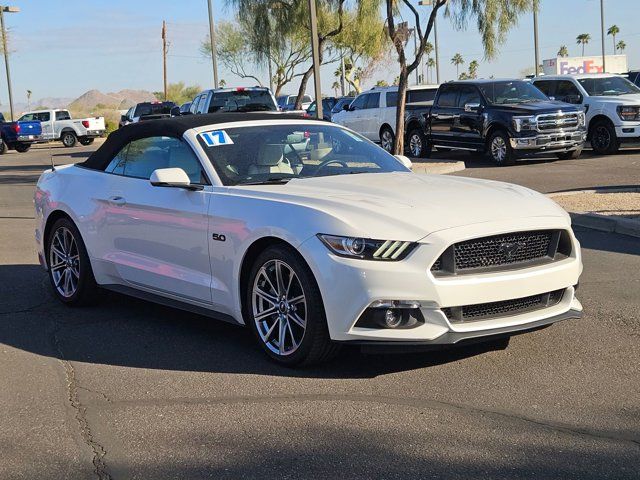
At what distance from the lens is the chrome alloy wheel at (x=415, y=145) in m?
22.9

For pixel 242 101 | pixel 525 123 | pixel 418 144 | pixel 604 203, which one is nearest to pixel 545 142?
pixel 525 123

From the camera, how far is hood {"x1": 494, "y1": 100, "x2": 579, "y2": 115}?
762 inches

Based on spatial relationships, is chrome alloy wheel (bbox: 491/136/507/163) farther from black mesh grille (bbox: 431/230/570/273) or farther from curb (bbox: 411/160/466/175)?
black mesh grille (bbox: 431/230/570/273)

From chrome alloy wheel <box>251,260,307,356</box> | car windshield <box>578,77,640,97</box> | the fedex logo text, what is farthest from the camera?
the fedex logo text

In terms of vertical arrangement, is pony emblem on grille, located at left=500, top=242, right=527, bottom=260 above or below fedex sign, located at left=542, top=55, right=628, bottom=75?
below

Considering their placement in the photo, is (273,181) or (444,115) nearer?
(273,181)

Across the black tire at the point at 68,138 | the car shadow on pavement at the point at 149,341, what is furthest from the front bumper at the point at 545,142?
the black tire at the point at 68,138

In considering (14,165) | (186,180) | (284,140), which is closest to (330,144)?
(284,140)

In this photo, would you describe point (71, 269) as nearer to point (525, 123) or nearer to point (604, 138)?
point (525, 123)

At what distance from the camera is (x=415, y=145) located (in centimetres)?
2309

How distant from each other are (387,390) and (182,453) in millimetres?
1337

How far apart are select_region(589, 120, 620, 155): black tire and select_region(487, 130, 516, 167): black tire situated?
277 cm

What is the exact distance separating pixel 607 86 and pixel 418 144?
15.8 feet

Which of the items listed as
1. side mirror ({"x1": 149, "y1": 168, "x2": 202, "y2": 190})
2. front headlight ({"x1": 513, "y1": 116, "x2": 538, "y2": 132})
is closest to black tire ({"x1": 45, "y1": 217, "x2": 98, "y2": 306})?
side mirror ({"x1": 149, "y1": 168, "x2": 202, "y2": 190})
